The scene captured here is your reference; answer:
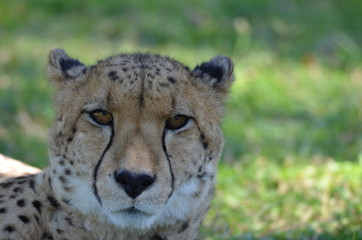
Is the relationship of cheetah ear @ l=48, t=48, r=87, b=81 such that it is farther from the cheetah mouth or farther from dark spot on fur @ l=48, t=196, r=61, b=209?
the cheetah mouth

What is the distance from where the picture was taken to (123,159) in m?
2.86

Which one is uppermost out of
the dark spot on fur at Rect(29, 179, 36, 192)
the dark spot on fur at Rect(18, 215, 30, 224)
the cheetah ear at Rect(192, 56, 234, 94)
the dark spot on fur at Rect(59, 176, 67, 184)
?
the cheetah ear at Rect(192, 56, 234, 94)

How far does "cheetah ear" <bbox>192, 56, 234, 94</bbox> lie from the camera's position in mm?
3451

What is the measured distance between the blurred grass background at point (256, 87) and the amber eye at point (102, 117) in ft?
2.85

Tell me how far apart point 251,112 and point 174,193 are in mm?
3551

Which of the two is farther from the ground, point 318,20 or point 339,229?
point 318,20

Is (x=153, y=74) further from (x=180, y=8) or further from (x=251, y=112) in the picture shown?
(x=180, y=8)

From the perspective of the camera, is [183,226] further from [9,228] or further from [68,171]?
[9,228]

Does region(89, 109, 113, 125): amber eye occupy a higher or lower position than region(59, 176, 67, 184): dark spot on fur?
higher

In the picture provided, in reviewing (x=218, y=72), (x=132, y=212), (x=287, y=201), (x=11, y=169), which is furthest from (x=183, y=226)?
(x=287, y=201)

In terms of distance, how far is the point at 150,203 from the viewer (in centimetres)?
289

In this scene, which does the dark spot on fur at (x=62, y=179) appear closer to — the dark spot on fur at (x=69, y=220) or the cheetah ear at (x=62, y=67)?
the dark spot on fur at (x=69, y=220)

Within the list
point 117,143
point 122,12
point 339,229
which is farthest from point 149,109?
point 122,12

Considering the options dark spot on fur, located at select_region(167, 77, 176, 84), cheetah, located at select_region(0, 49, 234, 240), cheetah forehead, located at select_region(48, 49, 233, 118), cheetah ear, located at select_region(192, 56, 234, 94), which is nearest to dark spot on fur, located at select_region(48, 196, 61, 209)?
cheetah, located at select_region(0, 49, 234, 240)
